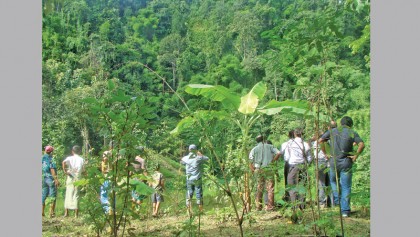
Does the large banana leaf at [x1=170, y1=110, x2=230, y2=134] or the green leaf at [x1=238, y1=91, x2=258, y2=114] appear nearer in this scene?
the large banana leaf at [x1=170, y1=110, x2=230, y2=134]

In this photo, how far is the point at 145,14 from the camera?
23.9 ft

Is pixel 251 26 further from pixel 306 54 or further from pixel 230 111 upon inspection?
pixel 306 54

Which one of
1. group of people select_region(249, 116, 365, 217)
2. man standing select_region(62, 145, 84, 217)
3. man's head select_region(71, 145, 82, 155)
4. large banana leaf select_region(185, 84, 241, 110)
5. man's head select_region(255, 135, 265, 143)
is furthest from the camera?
man's head select_region(71, 145, 82, 155)

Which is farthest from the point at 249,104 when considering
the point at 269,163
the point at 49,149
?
the point at 49,149

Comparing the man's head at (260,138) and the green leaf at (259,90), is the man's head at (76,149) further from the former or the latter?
the green leaf at (259,90)

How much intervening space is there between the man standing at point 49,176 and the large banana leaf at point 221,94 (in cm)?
207

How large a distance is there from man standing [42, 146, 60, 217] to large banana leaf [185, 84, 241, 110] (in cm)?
207

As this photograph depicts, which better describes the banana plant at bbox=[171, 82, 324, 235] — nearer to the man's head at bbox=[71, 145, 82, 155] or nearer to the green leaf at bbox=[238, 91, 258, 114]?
the green leaf at bbox=[238, 91, 258, 114]

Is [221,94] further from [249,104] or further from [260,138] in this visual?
[260,138]

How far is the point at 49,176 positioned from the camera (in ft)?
22.1

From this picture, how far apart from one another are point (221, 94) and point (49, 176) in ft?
7.88

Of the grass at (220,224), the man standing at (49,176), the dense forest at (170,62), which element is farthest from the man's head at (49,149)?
the grass at (220,224)

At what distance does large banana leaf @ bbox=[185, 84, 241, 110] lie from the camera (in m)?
5.29

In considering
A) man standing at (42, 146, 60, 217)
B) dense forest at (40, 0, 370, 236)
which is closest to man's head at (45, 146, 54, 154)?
man standing at (42, 146, 60, 217)
